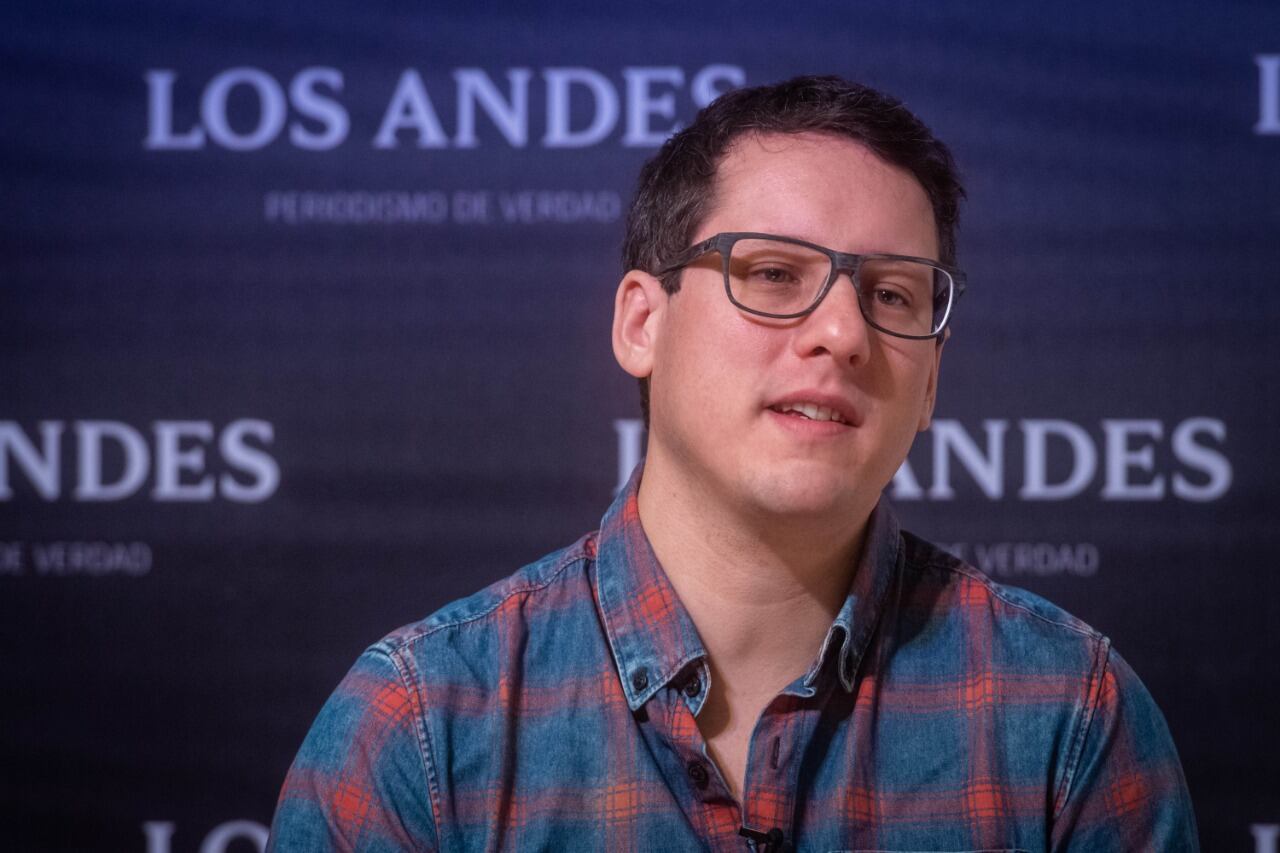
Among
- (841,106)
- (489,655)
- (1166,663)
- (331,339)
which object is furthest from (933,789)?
(331,339)

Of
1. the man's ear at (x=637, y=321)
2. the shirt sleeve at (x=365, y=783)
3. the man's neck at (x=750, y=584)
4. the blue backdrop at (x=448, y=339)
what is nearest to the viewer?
the shirt sleeve at (x=365, y=783)

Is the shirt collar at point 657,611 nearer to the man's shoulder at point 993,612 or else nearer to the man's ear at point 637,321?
the man's shoulder at point 993,612

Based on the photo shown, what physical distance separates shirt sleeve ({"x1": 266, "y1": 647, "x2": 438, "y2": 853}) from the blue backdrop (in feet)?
3.20

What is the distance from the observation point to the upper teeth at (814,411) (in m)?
1.37

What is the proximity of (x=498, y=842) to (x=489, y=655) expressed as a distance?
0.21 metres

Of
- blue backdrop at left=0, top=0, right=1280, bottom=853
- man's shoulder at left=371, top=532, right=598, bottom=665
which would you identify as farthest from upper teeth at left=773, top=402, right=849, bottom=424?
blue backdrop at left=0, top=0, right=1280, bottom=853

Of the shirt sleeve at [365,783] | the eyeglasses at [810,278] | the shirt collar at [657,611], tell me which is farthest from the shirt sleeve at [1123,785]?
the shirt sleeve at [365,783]

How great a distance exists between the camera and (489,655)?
56.6 inches

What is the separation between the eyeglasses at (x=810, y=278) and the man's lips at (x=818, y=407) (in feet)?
0.30

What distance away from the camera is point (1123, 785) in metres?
1.43

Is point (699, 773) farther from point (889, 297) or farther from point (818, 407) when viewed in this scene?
point (889, 297)

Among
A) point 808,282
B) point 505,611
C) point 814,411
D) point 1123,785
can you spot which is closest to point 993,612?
point 1123,785

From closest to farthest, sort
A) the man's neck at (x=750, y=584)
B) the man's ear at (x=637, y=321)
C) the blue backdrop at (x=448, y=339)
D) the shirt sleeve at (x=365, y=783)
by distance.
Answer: the shirt sleeve at (x=365, y=783) < the man's neck at (x=750, y=584) < the man's ear at (x=637, y=321) < the blue backdrop at (x=448, y=339)

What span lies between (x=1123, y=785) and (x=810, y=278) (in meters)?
0.70
